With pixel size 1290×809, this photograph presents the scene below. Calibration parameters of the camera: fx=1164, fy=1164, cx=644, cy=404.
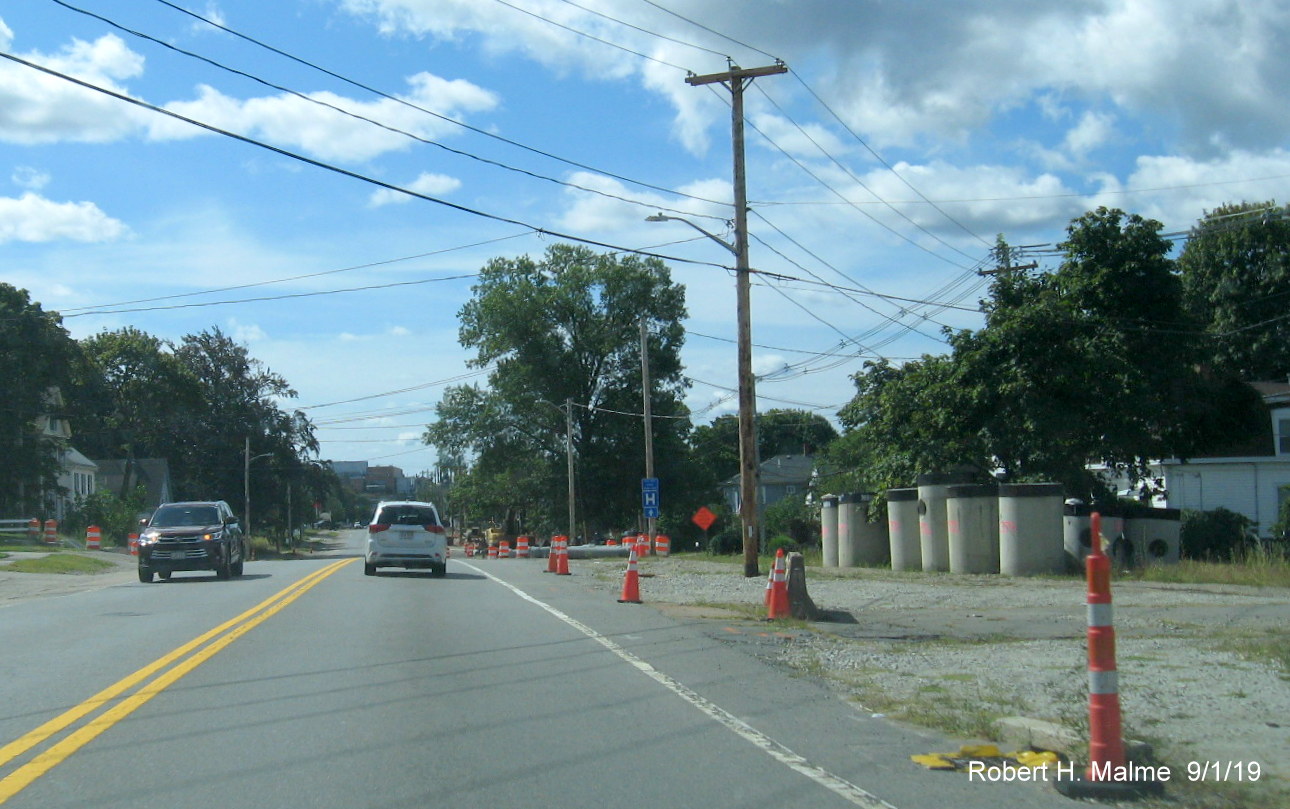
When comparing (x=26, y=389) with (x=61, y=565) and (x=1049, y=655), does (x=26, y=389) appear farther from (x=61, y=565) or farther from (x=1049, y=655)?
(x=1049, y=655)

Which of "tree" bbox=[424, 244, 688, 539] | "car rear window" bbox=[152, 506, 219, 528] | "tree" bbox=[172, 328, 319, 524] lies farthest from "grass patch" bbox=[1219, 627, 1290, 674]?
"tree" bbox=[172, 328, 319, 524]

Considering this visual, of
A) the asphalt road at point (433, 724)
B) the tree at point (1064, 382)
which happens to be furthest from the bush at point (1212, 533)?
the asphalt road at point (433, 724)

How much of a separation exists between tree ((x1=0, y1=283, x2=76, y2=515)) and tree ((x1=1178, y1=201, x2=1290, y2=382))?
51418 mm

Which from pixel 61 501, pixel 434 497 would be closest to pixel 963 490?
pixel 61 501

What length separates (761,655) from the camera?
472 inches

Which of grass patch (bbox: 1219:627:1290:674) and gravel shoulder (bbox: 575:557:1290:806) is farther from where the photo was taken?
grass patch (bbox: 1219:627:1290:674)

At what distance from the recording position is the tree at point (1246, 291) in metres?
50.4

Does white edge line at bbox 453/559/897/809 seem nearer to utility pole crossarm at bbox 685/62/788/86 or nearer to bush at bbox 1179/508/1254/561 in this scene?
utility pole crossarm at bbox 685/62/788/86

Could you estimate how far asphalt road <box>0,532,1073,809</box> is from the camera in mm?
6363

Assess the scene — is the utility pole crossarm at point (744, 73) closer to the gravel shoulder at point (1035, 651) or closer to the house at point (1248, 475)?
the gravel shoulder at point (1035, 651)

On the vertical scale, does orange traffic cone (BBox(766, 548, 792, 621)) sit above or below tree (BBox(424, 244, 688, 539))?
below

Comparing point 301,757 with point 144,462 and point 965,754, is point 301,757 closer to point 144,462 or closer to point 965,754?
point 965,754

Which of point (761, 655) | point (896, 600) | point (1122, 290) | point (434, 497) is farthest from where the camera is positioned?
point (434, 497)

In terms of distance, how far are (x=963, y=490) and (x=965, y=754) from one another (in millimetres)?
18398
